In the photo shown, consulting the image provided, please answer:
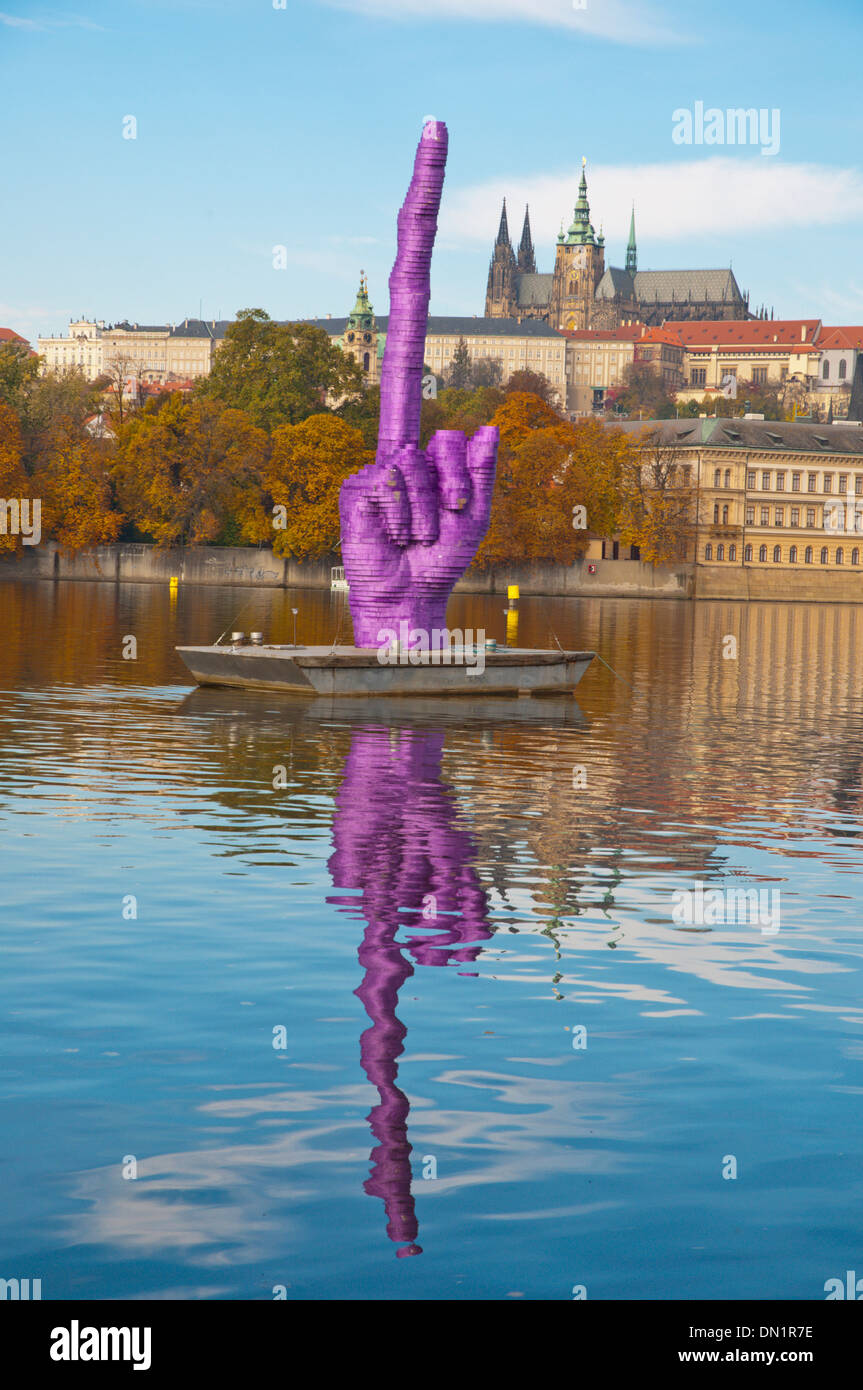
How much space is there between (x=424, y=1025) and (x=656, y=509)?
118192 millimetres

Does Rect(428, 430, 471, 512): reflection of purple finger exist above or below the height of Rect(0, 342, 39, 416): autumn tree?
below

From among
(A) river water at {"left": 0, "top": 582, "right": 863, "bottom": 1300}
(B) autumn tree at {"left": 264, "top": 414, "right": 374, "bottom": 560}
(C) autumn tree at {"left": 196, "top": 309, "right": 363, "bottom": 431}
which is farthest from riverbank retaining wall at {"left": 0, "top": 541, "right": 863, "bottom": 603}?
(A) river water at {"left": 0, "top": 582, "right": 863, "bottom": 1300}

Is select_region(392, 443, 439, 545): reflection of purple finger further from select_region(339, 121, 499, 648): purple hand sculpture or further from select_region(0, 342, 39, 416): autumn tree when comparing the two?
select_region(0, 342, 39, 416): autumn tree

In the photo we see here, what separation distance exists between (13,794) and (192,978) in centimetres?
1000

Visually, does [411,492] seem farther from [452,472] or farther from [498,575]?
[498,575]

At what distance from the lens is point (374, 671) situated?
127ft

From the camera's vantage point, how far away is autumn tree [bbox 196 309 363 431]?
13300 centimetres

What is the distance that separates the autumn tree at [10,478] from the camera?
4183 inches

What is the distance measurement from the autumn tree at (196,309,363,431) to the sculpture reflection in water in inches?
4227

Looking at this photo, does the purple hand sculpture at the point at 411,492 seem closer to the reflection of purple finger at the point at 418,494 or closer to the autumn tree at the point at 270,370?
the reflection of purple finger at the point at 418,494

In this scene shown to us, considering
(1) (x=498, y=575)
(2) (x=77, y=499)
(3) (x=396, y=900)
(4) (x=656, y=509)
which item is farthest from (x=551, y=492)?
(3) (x=396, y=900)

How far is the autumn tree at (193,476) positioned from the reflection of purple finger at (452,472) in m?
72.2
